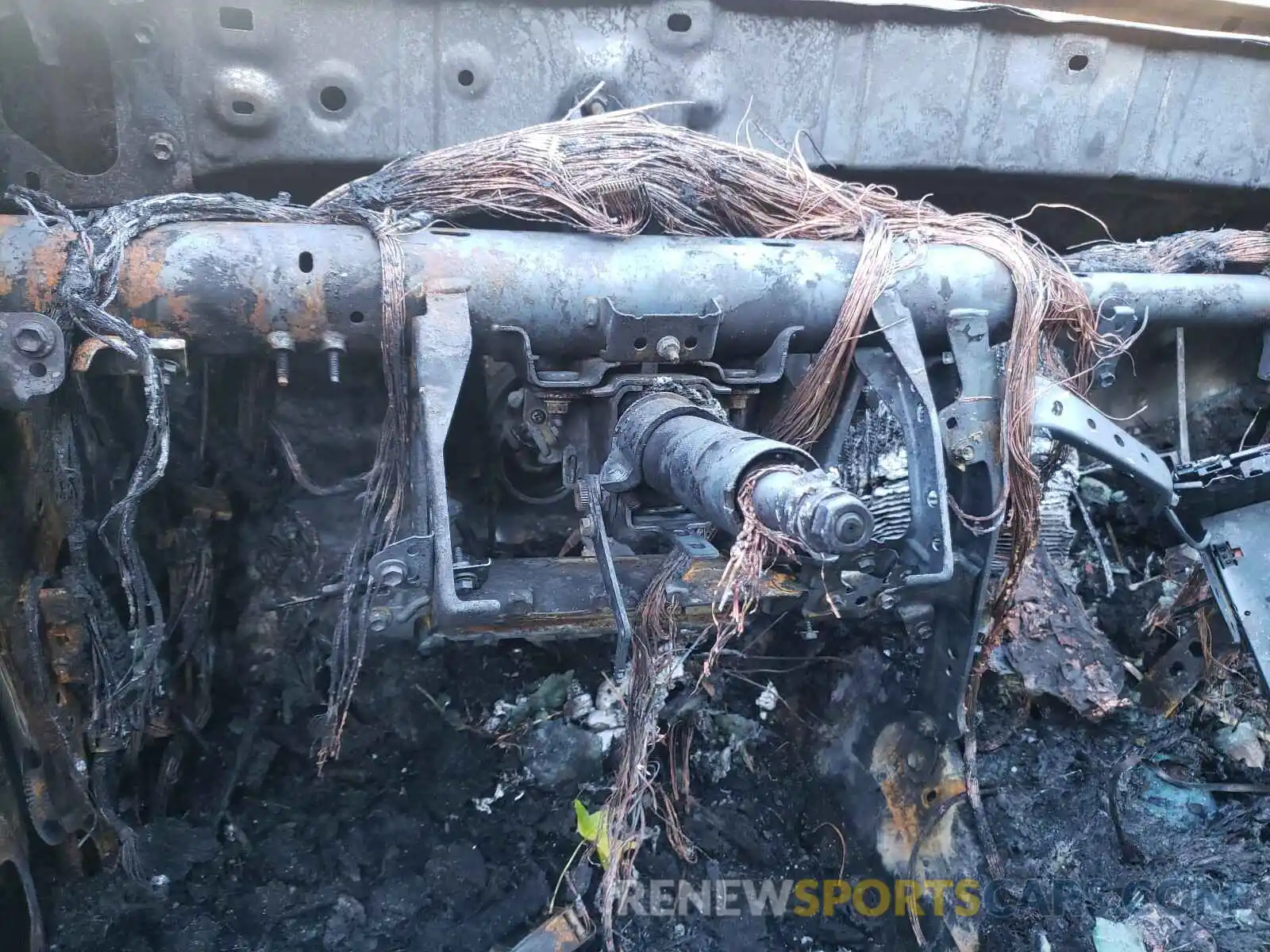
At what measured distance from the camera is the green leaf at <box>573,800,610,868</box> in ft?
8.25

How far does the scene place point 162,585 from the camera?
265cm

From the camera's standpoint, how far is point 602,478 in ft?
6.48

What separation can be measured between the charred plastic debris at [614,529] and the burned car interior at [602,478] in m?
0.02

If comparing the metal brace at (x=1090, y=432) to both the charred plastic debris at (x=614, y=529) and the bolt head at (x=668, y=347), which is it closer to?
the charred plastic debris at (x=614, y=529)

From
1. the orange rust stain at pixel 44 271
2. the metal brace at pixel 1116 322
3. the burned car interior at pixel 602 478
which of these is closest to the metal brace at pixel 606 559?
the burned car interior at pixel 602 478

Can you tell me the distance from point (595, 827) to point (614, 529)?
1.11 m

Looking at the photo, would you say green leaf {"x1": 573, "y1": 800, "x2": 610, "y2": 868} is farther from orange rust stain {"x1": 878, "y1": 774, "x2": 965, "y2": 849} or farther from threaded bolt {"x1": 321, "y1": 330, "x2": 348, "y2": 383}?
threaded bolt {"x1": 321, "y1": 330, "x2": 348, "y2": 383}

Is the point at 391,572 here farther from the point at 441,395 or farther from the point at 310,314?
the point at 310,314

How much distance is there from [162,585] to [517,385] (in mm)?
1240

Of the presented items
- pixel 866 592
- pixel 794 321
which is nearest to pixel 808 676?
pixel 866 592

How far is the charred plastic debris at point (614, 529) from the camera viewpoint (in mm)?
2029

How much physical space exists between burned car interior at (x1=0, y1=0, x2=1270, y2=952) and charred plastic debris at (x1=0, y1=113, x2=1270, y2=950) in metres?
0.02

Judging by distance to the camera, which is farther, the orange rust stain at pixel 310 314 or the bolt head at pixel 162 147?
the bolt head at pixel 162 147

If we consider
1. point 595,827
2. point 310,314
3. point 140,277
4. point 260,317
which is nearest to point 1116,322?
point 595,827
